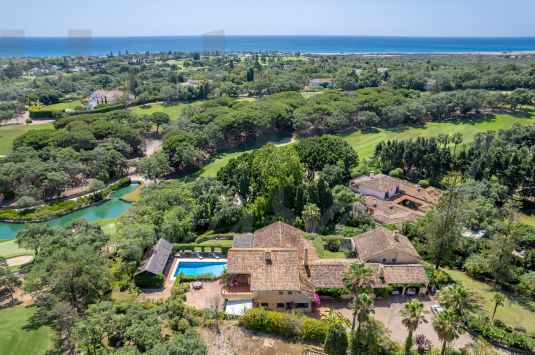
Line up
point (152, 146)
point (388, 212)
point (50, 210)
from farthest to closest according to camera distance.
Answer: point (152, 146), point (50, 210), point (388, 212)

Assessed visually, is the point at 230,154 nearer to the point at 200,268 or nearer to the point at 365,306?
the point at 200,268

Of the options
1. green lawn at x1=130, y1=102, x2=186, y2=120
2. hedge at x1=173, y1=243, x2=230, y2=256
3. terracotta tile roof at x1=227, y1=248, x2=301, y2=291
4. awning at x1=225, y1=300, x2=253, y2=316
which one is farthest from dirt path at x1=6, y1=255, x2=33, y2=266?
green lawn at x1=130, y1=102, x2=186, y2=120

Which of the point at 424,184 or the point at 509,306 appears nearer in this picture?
the point at 509,306

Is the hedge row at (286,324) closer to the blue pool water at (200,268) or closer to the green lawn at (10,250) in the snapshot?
the blue pool water at (200,268)

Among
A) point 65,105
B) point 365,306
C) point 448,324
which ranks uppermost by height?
point 448,324

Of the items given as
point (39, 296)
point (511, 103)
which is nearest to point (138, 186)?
point (39, 296)

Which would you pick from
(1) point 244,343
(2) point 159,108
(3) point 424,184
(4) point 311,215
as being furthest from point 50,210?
(2) point 159,108

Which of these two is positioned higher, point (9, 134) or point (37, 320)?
point (37, 320)

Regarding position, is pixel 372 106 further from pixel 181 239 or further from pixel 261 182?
pixel 181 239
